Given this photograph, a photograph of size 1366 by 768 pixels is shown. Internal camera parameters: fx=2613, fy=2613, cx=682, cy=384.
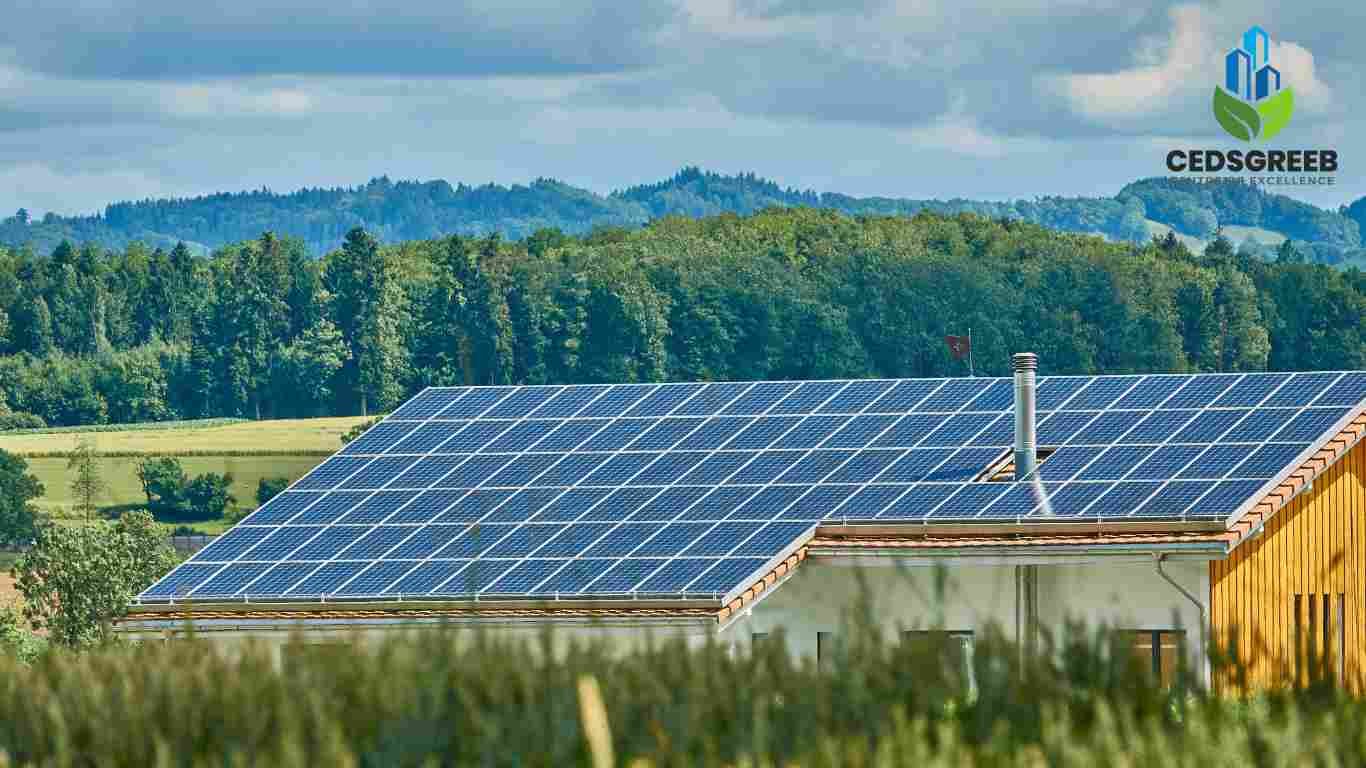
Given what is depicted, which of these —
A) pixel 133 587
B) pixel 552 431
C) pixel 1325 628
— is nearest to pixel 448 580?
pixel 552 431

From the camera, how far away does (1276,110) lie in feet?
614

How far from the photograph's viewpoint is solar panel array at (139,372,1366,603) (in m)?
36.8

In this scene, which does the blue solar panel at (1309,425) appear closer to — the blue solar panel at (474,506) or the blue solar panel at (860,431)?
the blue solar panel at (860,431)

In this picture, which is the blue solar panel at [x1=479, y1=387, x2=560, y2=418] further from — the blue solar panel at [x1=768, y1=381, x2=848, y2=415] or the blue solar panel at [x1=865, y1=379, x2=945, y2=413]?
the blue solar panel at [x1=865, y1=379, x2=945, y2=413]

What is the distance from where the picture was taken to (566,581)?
36844 mm

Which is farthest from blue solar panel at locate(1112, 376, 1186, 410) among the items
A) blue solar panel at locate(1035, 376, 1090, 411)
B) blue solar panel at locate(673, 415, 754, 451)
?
blue solar panel at locate(673, 415, 754, 451)

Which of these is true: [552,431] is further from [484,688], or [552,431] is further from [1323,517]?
[484,688]

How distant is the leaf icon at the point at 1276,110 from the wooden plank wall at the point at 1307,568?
145610 mm

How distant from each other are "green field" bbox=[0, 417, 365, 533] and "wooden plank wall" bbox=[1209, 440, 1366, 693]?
131 metres

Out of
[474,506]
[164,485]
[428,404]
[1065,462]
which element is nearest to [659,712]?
[1065,462]

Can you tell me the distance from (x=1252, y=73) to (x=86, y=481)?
81.1 meters

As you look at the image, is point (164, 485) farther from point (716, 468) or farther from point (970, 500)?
point (970, 500)

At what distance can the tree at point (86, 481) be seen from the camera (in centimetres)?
16575

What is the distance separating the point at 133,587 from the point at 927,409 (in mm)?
54325
